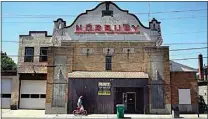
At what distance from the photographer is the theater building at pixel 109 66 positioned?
2406cm

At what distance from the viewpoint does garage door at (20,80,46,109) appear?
93.9 ft

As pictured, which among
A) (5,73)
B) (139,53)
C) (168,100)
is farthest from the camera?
(5,73)

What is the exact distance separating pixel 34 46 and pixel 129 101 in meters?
12.8

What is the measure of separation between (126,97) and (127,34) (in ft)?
20.8

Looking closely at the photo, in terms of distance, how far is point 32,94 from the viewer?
2892 cm

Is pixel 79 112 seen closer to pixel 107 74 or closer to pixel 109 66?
pixel 107 74

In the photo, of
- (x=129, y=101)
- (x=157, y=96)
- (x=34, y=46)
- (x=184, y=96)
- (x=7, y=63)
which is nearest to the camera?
(x=157, y=96)

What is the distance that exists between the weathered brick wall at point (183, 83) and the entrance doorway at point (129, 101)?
3.86 meters

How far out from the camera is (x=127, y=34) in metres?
26.0

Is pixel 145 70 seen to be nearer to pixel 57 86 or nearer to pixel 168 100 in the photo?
pixel 168 100

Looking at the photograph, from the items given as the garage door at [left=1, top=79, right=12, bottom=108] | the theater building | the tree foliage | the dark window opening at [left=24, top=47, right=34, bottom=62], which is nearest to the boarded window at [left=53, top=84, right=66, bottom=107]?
the theater building

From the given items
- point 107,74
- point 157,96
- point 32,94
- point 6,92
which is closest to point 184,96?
point 157,96

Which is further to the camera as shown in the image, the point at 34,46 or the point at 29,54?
the point at 34,46

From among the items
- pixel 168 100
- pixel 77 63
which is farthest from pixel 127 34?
pixel 168 100
